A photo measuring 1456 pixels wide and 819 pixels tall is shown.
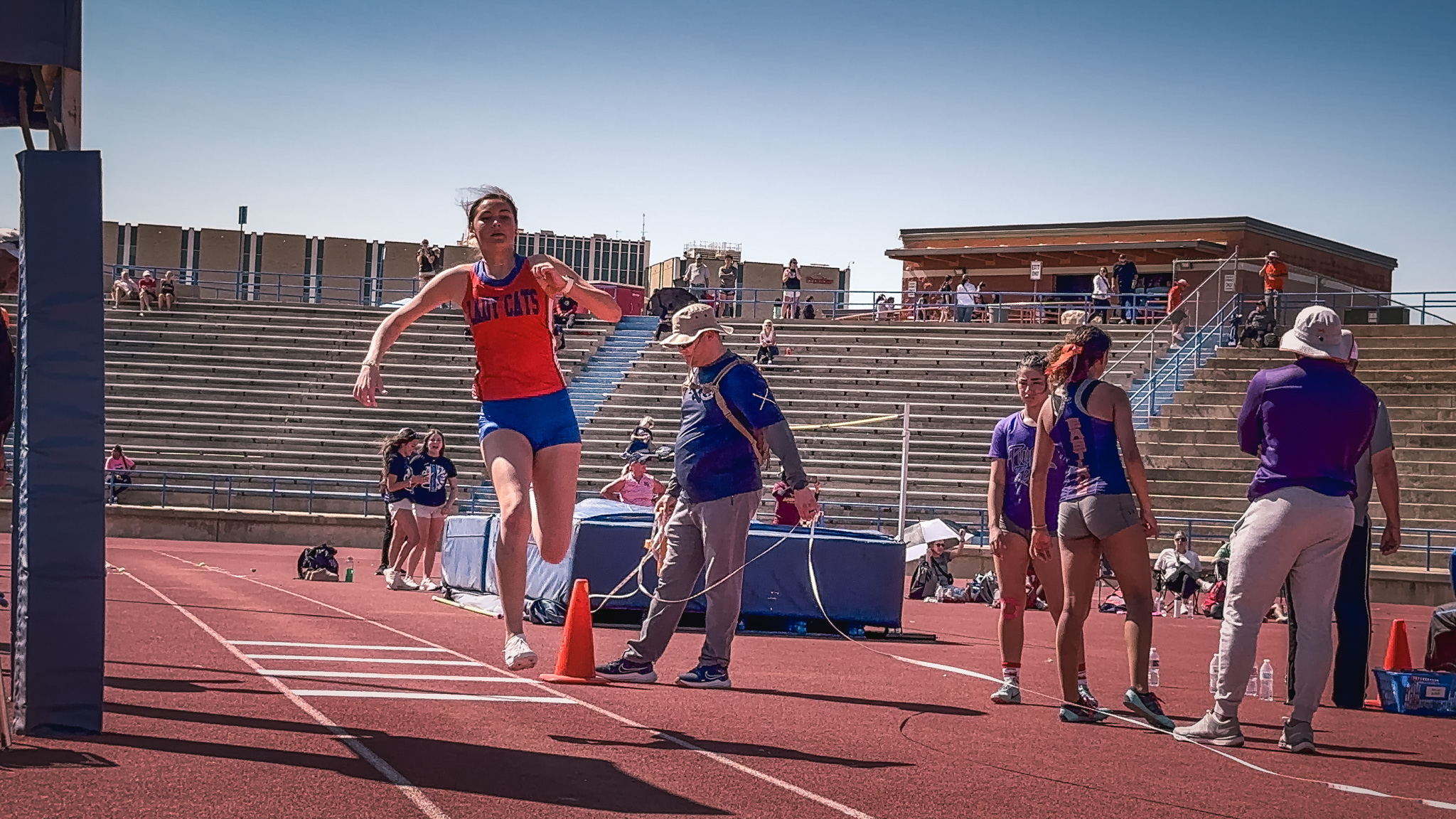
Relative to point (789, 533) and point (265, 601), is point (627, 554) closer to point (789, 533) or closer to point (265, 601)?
point (789, 533)

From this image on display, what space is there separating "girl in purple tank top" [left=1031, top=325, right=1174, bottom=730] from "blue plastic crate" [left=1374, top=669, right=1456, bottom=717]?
2.32 m

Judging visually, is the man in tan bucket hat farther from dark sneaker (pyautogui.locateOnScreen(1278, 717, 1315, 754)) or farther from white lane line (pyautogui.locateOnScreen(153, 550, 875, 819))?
dark sneaker (pyautogui.locateOnScreen(1278, 717, 1315, 754))

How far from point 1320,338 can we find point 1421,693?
3099 millimetres

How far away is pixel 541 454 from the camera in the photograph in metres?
6.71

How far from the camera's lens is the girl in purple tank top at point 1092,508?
286 inches

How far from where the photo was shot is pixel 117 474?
29344 millimetres

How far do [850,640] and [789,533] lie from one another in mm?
1002

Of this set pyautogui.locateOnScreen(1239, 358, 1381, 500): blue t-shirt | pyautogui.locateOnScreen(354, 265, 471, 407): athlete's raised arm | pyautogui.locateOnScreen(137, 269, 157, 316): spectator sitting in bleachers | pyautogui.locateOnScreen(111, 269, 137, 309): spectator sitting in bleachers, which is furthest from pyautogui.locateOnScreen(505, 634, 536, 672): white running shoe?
pyautogui.locateOnScreen(111, 269, 137, 309): spectator sitting in bleachers

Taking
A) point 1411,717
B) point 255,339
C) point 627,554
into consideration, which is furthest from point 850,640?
point 255,339

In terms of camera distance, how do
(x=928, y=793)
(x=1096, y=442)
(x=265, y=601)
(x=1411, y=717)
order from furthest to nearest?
1. (x=265, y=601)
2. (x=1411, y=717)
3. (x=1096, y=442)
4. (x=928, y=793)

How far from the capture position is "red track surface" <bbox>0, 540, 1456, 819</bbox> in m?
4.50

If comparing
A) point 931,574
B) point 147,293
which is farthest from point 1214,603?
point 147,293

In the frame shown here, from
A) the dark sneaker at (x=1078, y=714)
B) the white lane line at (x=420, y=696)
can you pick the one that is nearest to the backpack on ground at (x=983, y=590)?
the dark sneaker at (x=1078, y=714)

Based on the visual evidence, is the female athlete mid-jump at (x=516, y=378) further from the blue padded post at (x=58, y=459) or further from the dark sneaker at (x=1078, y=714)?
the dark sneaker at (x=1078, y=714)
